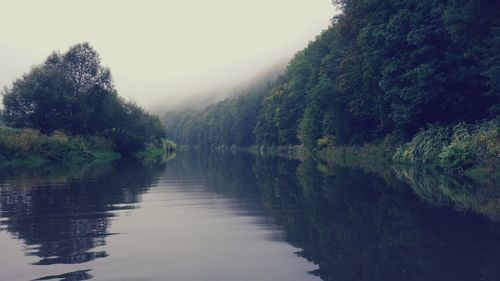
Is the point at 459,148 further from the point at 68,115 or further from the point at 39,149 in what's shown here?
the point at 68,115

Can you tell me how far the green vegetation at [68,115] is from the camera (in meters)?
38.7

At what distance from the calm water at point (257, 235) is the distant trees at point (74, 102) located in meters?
35.8

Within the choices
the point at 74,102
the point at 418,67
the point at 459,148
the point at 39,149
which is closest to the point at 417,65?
the point at 418,67

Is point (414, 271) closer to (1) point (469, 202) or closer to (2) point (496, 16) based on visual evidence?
(1) point (469, 202)

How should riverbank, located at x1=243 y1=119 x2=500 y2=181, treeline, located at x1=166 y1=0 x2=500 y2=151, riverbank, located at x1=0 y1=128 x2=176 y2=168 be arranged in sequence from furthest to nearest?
riverbank, located at x1=0 y1=128 x2=176 y2=168 → treeline, located at x1=166 y1=0 x2=500 y2=151 → riverbank, located at x1=243 y1=119 x2=500 y2=181

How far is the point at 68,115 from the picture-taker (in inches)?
2030

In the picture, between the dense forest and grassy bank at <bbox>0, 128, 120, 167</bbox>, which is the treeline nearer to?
the dense forest

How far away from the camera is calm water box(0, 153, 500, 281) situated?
6383 mm

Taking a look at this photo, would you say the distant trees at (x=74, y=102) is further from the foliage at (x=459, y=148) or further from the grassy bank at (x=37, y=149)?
the foliage at (x=459, y=148)

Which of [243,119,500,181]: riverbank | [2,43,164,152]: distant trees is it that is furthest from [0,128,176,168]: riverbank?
[243,119,500,181]: riverbank

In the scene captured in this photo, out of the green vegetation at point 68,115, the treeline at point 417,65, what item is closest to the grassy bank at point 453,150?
the treeline at point 417,65

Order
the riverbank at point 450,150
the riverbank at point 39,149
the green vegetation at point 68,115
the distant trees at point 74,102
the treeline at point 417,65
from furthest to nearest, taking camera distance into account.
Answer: the distant trees at point 74,102, the green vegetation at point 68,115, the riverbank at point 39,149, the treeline at point 417,65, the riverbank at point 450,150

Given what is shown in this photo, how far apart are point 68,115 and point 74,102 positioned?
1930mm

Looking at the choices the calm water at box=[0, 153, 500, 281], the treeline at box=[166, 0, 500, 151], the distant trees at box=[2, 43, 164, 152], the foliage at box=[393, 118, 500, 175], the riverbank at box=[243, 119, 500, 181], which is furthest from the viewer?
the distant trees at box=[2, 43, 164, 152]
